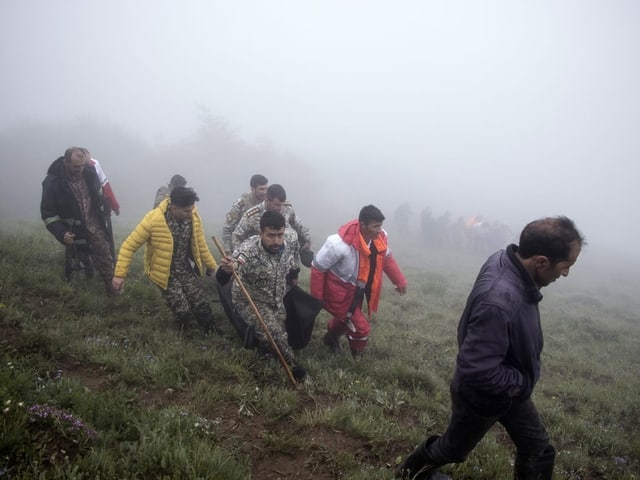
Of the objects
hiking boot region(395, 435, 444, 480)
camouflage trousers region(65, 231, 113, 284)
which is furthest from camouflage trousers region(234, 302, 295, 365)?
camouflage trousers region(65, 231, 113, 284)

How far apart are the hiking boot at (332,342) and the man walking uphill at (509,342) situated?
10.9ft

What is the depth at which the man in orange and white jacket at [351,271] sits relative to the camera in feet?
18.8

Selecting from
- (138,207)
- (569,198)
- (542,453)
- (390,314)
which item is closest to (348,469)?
(542,453)

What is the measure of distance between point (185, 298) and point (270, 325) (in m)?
1.69

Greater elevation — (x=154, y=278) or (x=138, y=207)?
(x=154, y=278)

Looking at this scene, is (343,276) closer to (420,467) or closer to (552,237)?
(420,467)

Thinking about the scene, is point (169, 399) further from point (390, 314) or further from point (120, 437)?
point (390, 314)

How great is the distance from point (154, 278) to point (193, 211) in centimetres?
118

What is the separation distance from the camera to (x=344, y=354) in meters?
6.10

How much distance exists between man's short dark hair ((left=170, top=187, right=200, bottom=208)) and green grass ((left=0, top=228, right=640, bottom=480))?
1.96 meters

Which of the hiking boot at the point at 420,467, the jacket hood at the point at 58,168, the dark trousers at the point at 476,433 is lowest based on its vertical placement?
the hiking boot at the point at 420,467

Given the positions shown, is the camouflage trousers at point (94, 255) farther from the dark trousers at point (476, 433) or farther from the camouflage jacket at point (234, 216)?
the dark trousers at point (476, 433)

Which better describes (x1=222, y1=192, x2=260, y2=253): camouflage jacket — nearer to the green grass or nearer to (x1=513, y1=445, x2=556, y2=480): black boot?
the green grass

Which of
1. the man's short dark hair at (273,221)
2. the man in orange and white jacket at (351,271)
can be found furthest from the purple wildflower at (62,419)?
the man in orange and white jacket at (351,271)
